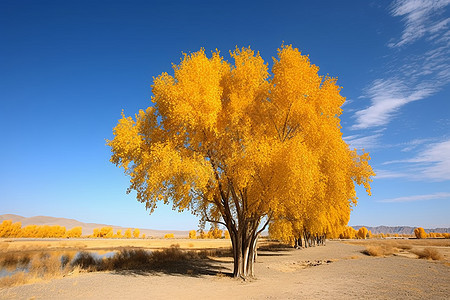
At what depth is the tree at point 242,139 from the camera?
1319cm

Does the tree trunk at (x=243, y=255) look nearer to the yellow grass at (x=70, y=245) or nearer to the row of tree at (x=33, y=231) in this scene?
the yellow grass at (x=70, y=245)

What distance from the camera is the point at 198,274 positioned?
16875 mm

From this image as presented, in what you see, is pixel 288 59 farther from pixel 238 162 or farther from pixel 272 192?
pixel 272 192

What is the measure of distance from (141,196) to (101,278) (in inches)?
183

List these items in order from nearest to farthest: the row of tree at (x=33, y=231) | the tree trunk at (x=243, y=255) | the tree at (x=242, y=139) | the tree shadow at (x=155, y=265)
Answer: the tree at (x=242, y=139) → the tree trunk at (x=243, y=255) → the tree shadow at (x=155, y=265) → the row of tree at (x=33, y=231)

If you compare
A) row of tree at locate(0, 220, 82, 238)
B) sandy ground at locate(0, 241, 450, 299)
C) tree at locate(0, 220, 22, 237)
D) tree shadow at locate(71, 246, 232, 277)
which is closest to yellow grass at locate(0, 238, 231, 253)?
tree shadow at locate(71, 246, 232, 277)

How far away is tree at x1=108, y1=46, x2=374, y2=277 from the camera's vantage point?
13.2 metres

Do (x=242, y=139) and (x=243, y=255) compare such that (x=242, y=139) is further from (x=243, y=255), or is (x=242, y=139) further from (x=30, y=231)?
(x=30, y=231)

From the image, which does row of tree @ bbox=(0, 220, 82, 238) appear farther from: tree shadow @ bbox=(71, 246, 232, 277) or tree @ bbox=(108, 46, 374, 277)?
tree @ bbox=(108, 46, 374, 277)

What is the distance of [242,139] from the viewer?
14.7 meters

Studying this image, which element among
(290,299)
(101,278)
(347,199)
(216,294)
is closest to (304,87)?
(347,199)

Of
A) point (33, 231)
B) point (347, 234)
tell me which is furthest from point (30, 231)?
point (347, 234)

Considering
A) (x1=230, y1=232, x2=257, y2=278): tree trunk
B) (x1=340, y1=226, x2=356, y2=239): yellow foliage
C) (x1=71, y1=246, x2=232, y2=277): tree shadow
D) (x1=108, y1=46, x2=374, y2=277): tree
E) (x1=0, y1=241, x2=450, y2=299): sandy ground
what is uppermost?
(x1=108, y1=46, x2=374, y2=277): tree

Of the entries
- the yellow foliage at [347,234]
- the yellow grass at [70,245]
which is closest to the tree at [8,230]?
the yellow grass at [70,245]
